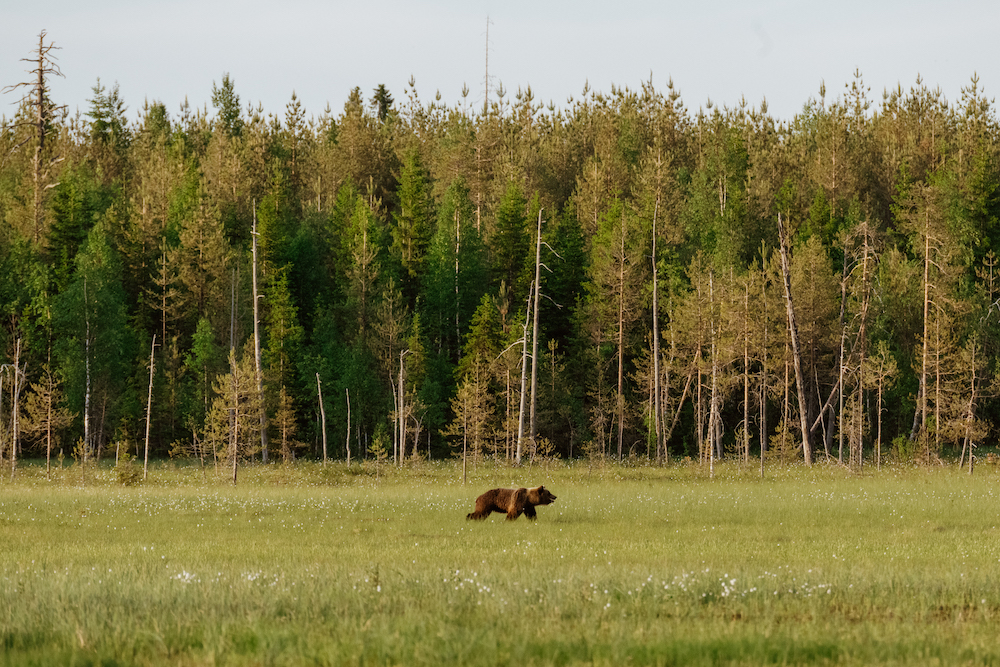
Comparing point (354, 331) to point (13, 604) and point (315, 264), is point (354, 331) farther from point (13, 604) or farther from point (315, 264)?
point (13, 604)

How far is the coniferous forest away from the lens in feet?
209

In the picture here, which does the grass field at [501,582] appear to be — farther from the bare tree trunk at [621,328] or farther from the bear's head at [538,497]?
the bare tree trunk at [621,328]

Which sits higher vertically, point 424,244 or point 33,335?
point 424,244

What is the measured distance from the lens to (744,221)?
77000 mm

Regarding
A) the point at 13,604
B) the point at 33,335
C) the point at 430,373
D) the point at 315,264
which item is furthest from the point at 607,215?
the point at 13,604

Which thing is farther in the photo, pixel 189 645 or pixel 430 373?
pixel 430 373

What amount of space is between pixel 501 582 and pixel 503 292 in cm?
5976

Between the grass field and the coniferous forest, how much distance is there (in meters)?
31.3

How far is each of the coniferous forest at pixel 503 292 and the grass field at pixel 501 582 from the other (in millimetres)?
31324

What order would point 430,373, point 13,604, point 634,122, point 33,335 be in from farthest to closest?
point 634,122 < point 430,373 < point 33,335 < point 13,604

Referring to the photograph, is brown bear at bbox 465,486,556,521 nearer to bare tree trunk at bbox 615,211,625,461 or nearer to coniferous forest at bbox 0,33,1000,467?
coniferous forest at bbox 0,33,1000,467

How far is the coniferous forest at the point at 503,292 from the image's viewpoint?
209 ft

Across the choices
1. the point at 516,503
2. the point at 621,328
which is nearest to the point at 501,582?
the point at 516,503

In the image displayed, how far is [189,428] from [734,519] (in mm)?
51377
